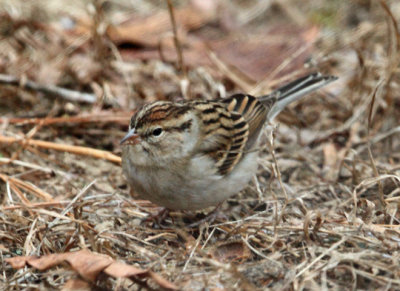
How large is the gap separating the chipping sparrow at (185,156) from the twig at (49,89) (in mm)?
1471

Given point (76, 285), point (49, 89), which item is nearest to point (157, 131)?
point (76, 285)

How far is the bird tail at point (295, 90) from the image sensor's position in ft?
14.6

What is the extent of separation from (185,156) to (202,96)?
1.90 m

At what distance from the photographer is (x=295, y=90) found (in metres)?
4.50

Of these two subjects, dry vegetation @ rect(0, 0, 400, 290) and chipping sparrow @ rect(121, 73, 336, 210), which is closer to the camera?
dry vegetation @ rect(0, 0, 400, 290)

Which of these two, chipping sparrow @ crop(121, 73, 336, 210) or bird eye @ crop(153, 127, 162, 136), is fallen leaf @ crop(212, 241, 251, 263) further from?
bird eye @ crop(153, 127, 162, 136)

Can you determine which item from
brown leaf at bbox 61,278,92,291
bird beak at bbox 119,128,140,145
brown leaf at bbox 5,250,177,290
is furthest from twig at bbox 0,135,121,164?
brown leaf at bbox 61,278,92,291

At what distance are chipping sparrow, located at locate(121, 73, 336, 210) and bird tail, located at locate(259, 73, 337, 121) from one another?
0.59 meters

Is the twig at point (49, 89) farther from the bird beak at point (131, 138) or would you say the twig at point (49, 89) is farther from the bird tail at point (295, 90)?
the bird beak at point (131, 138)

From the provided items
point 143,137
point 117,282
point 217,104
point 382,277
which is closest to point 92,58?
point 217,104

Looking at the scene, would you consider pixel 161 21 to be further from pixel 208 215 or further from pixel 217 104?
pixel 208 215

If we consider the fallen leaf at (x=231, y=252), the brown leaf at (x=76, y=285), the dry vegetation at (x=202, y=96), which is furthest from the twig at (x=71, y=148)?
the brown leaf at (x=76, y=285)

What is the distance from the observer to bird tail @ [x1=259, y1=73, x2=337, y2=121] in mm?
4461

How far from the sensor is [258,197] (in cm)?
405
